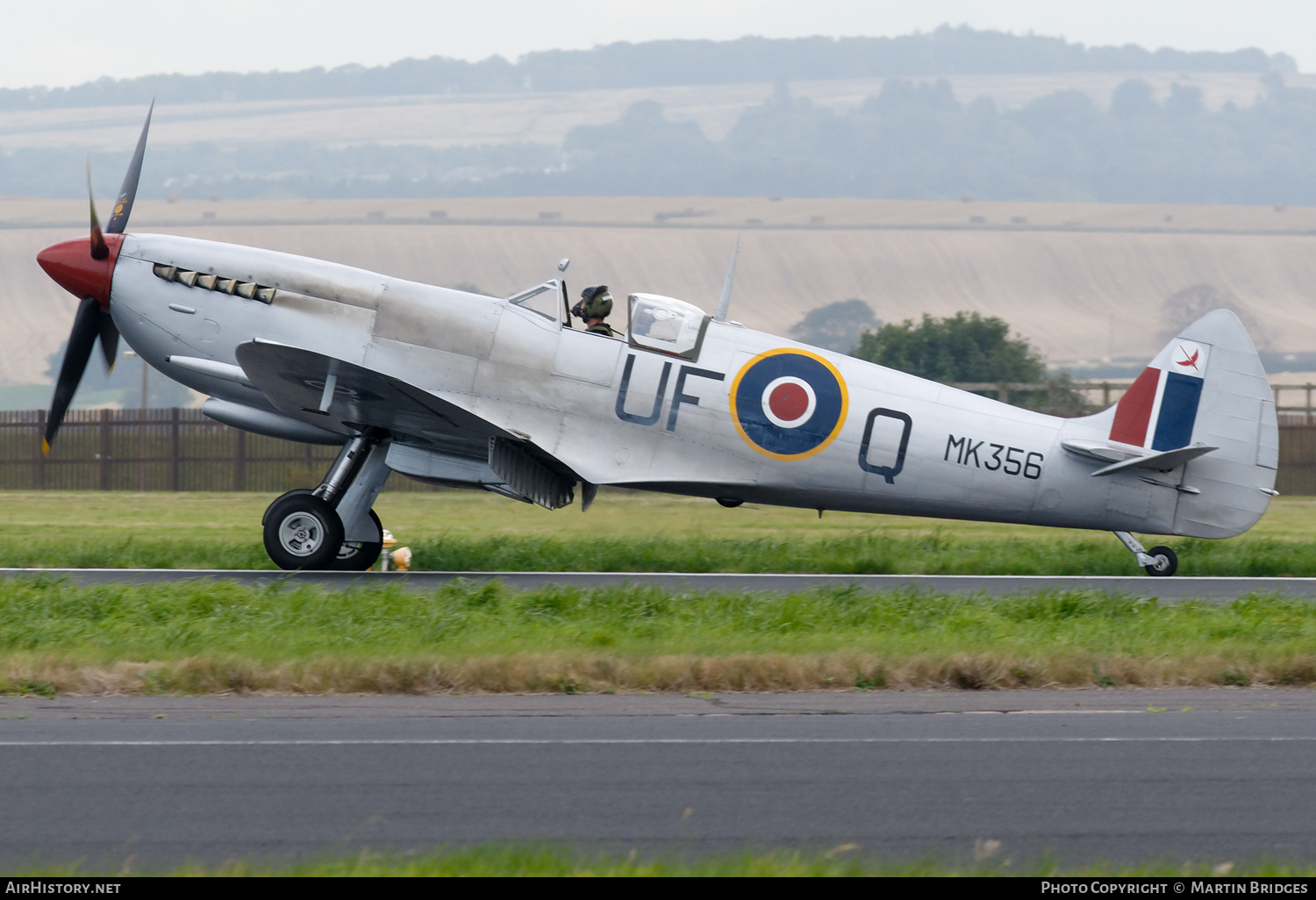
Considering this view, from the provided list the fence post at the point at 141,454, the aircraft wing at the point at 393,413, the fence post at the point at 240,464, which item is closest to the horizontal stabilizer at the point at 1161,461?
the aircraft wing at the point at 393,413

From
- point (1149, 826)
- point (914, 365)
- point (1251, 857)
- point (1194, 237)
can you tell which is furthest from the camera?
point (1194, 237)

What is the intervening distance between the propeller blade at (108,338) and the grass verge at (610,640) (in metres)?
3.94

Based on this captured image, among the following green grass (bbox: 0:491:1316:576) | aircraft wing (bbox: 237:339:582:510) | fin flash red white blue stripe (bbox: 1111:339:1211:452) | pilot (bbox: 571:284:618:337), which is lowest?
green grass (bbox: 0:491:1316:576)

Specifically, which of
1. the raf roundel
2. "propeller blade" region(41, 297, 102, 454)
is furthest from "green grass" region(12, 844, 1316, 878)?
"propeller blade" region(41, 297, 102, 454)

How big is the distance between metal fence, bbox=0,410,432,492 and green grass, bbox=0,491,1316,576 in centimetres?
940

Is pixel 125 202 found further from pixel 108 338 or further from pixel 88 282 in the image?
pixel 108 338

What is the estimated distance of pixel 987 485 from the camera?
1334 cm

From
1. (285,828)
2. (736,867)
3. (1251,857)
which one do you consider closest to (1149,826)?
(1251,857)

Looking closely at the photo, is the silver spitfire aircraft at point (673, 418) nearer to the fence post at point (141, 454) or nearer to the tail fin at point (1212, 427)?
the tail fin at point (1212, 427)

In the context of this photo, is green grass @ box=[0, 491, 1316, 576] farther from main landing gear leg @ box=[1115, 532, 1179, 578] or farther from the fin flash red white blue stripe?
the fin flash red white blue stripe

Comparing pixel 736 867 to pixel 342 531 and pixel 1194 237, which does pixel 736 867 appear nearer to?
pixel 342 531

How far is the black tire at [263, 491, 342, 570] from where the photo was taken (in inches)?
519

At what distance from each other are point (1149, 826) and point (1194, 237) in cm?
14164

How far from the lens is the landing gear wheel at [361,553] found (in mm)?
13750
